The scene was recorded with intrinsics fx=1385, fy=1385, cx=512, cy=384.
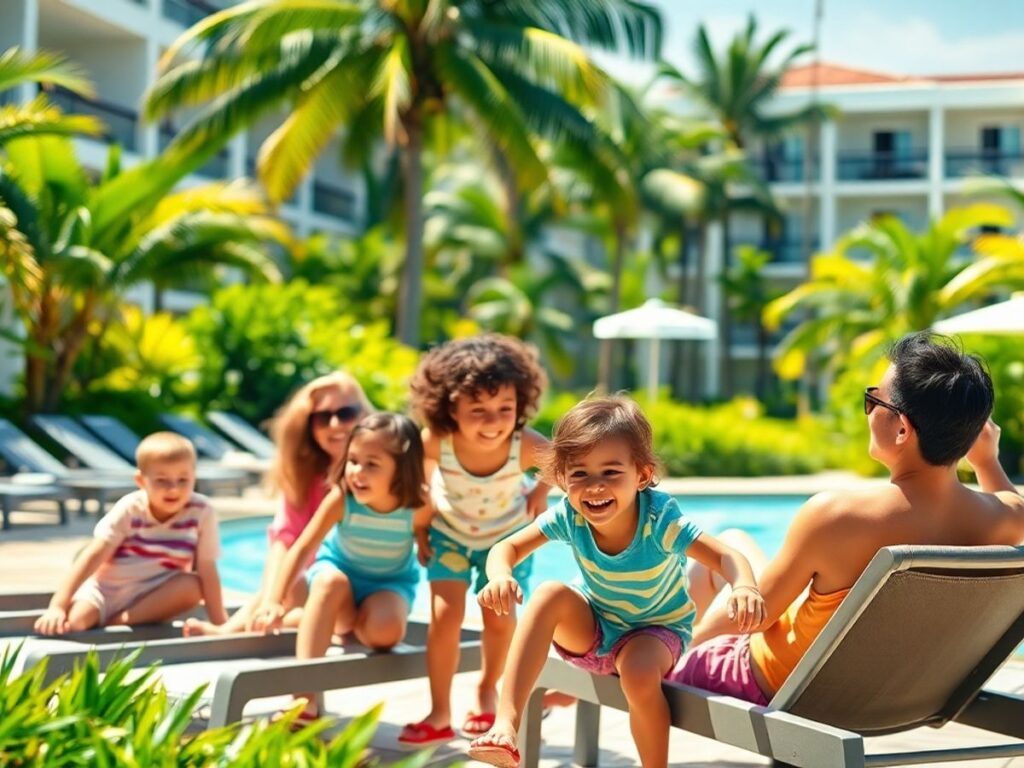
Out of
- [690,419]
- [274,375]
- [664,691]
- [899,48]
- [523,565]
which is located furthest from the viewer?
[899,48]

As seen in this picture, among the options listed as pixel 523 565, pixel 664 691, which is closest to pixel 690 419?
pixel 523 565

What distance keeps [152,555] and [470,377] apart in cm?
131

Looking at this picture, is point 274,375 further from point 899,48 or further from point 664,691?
point 899,48

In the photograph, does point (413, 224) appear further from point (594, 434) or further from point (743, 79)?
point (743, 79)

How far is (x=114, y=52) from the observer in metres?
29.7

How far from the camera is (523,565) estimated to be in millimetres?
5055

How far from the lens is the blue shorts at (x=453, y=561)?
467 cm

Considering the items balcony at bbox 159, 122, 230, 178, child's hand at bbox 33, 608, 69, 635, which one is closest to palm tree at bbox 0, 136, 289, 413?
child's hand at bbox 33, 608, 69, 635

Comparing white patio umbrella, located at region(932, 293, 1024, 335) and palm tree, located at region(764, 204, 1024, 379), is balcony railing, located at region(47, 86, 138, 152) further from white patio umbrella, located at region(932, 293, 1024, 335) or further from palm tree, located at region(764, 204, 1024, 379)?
white patio umbrella, located at region(932, 293, 1024, 335)

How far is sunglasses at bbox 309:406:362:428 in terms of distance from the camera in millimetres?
5189

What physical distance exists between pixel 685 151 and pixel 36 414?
27580 millimetres

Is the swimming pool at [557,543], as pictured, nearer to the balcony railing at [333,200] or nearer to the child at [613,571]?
the child at [613,571]

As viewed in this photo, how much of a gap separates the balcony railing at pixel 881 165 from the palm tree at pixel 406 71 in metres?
27.1

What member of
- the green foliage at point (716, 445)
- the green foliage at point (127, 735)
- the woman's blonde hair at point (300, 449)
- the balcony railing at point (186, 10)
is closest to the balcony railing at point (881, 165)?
the balcony railing at point (186, 10)
